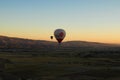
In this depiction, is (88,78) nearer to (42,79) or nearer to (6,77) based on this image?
(42,79)

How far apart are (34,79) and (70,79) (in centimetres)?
558

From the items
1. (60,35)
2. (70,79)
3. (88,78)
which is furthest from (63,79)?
(60,35)

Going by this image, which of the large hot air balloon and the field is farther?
the large hot air balloon

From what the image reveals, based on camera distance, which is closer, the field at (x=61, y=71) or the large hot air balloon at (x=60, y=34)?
the field at (x=61, y=71)

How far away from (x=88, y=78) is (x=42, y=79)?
7437mm

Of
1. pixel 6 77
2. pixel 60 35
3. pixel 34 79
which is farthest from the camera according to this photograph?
pixel 60 35

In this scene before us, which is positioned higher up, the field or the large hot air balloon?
the large hot air balloon

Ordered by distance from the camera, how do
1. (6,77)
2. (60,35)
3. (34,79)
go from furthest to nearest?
(60,35)
(34,79)
(6,77)

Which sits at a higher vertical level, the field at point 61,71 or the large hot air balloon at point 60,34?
the large hot air balloon at point 60,34

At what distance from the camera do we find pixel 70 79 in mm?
48562

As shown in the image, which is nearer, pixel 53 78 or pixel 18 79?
pixel 18 79

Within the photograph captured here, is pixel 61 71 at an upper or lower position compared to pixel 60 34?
lower

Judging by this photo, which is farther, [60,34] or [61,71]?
[60,34]

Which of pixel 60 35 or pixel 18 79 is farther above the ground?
pixel 60 35
